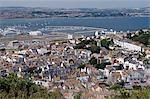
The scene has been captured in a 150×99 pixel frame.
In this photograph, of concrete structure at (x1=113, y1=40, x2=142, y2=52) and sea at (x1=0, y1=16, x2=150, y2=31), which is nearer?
concrete structure at (x1=113, y1=40, x2=142, y2=52)

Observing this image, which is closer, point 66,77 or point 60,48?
point 66,77

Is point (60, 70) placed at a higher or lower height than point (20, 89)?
lower

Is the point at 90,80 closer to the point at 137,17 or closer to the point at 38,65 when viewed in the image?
the point at 38,65

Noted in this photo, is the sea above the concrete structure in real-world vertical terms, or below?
below

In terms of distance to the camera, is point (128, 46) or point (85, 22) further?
point (85, 22)

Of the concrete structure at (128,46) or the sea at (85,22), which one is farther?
the sea at (85,22)

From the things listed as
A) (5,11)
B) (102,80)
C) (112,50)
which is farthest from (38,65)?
(5,11)

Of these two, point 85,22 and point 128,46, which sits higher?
point 128,46

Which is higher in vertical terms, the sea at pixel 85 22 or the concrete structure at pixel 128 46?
the concrete structure at pixel 128 46
